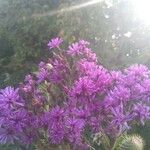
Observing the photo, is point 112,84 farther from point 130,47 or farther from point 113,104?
point 130,47

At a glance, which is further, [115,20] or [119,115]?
[115,20]

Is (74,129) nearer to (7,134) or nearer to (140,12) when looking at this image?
(7,134)

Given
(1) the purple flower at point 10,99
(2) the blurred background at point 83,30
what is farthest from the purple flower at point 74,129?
(2) the blurred background at point 83,30

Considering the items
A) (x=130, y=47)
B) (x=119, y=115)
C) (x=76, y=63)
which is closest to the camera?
(x=119, y=115)

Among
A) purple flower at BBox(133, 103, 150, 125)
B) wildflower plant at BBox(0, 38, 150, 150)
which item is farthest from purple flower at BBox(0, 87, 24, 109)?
purple flower at BBox(133, 103, 150, 125)

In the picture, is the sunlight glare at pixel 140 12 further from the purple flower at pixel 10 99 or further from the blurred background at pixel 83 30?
the purple flower at pixel 10 99

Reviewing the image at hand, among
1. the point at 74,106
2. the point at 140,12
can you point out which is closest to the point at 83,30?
the point at 140,12

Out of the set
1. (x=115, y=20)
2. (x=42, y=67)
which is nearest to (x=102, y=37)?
(x=115, y=20)
